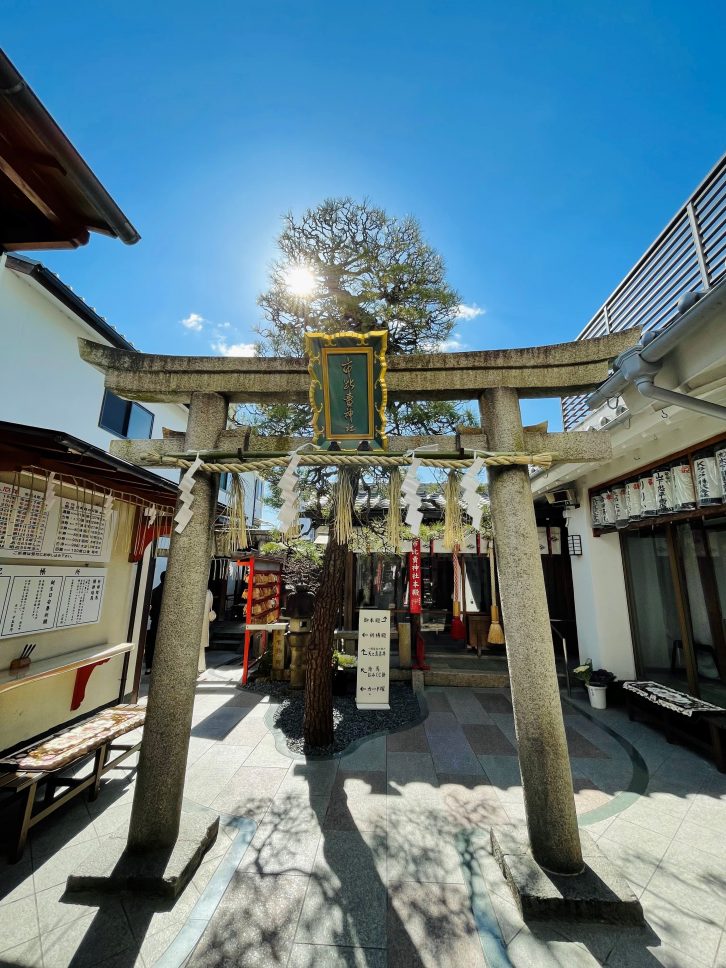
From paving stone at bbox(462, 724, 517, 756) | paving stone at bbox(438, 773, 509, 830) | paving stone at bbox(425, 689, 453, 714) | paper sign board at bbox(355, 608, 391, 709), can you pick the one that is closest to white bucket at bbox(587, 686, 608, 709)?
paving stone at bbox(462, 724, 517, 756)

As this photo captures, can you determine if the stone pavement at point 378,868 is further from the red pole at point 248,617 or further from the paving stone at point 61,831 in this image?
the red pole at point 248,617

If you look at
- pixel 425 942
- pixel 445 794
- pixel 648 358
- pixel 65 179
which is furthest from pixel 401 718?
pixel 65 179

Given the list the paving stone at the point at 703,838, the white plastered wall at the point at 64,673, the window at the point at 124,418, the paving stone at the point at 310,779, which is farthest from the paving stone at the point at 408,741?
the window at the point at 124,418

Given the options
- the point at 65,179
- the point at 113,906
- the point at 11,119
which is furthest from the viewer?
the point at 113,906

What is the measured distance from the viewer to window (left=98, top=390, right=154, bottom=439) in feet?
34.6

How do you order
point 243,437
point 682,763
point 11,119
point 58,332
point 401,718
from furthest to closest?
1. point 58,332
2. point 401,718
3. point 682,763
4. point 243,437
5. point 11,119

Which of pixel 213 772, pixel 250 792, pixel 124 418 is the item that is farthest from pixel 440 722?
pixel 124 418

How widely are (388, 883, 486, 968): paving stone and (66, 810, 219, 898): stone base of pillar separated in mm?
1771

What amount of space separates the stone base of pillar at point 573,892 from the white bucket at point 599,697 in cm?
508

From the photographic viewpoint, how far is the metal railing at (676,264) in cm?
494

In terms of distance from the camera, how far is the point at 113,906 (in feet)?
9.73

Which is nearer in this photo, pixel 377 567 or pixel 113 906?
pixel 113 906

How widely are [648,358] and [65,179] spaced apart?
18.5ft

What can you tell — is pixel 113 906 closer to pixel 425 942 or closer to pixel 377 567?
pixel 425 942
